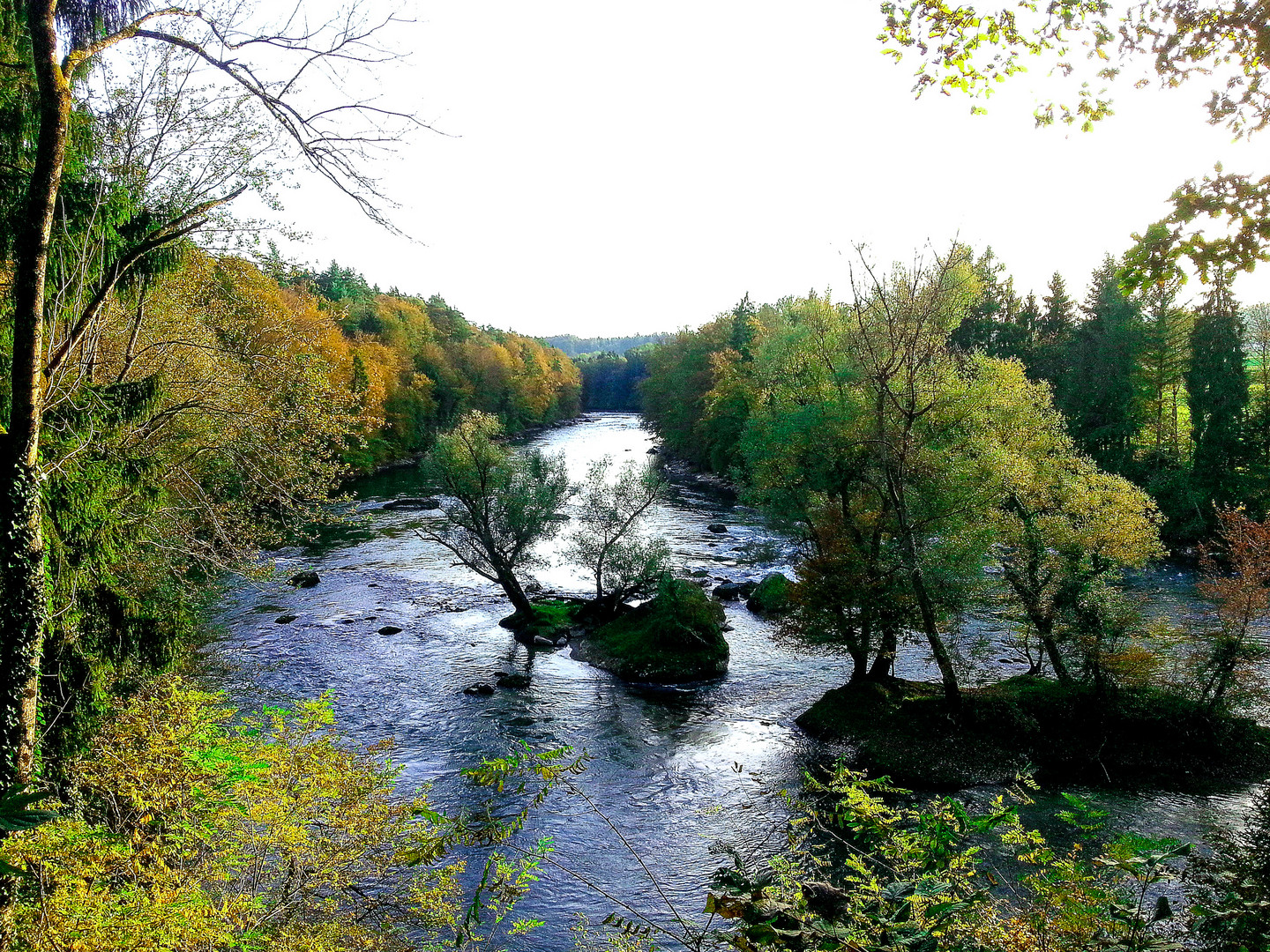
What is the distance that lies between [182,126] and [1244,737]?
24.7 meters

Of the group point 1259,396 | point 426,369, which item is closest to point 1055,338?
point 1259,396

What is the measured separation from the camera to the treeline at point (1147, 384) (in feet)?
125

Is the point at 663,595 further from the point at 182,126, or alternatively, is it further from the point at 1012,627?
the point at 182,126

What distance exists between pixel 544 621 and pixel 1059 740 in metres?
17.5

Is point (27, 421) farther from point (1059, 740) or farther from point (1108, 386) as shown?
point (1108, 386)

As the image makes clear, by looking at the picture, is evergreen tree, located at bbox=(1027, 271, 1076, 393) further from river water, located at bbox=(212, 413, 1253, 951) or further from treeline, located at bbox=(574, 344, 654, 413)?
treeline, located at bbox=(574, 344, 654, 413)

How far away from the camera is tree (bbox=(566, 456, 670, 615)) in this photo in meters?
29.7

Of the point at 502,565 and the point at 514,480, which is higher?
the point at 514,480

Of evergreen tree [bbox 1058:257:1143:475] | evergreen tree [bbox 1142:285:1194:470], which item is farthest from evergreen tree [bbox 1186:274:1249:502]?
evergreen tree [bbox 1058:257:1143:475]

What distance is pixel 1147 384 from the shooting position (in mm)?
45062

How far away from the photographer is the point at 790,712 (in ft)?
71.6

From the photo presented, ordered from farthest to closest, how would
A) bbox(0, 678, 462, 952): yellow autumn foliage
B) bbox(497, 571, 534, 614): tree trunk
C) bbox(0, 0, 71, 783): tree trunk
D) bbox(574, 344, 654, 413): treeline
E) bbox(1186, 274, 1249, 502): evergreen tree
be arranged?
bbox(574, 344, 654, 413): treeline, bbox(1186, 274, 1249, 502): evergreen tree, bbox(497, 571, 534, 614): tree trunk, bbox(0, 0, 71, 783): tree trunk, bbox(0, 678, 462, 952): yellow autumn foliage

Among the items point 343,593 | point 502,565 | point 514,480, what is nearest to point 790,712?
point 502,565

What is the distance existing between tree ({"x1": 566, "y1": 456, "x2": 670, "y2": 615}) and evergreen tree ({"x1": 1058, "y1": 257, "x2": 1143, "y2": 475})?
28.1m
